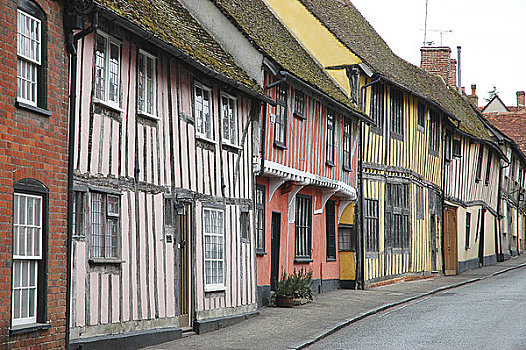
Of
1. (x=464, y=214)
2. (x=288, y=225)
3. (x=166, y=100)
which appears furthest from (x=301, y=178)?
(x=464, y=214)

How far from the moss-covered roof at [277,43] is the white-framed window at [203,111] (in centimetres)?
254

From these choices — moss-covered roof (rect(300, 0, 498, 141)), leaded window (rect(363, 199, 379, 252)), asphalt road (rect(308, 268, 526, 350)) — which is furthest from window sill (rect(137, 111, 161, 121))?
leaded window (rect(363, 199, 379, 252))

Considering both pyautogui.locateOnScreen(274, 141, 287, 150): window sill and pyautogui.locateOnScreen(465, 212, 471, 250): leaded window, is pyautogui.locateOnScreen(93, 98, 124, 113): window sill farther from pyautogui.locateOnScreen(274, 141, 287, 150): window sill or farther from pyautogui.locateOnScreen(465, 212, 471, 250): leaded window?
pyautogui.locateOnScreen(465, 212, 471, 250): leaded window

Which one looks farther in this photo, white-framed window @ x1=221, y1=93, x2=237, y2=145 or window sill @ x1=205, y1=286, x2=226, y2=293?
white-framed window @ x1=221, y1=93, x2=237, y2=145

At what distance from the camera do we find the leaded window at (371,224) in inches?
990

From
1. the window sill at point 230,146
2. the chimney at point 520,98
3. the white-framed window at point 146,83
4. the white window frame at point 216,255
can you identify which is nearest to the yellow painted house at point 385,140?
the window sill at point 230,146

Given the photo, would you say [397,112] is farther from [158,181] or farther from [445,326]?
[158,181]

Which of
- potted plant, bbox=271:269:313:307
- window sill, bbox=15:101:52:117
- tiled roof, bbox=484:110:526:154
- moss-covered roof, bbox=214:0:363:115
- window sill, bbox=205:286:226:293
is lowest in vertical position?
potted plant, bbox=271:269:313:307

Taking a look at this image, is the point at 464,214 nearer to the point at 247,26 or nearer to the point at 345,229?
the point at 345,229

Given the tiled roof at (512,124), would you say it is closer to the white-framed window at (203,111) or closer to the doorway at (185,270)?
the white-framed window at (203,111)

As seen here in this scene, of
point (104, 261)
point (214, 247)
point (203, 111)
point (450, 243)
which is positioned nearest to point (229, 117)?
point (203, 111)

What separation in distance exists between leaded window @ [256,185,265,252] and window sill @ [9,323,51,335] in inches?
362

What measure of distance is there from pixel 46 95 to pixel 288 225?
36.8ft

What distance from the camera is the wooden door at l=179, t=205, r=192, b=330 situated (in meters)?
14.5
